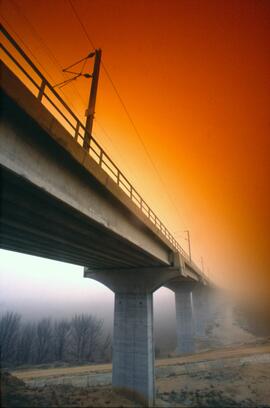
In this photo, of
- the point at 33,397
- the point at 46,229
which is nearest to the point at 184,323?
the point at 33,397

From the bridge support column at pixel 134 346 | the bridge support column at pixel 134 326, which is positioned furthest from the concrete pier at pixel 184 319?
the bridge support column at pixel 134 346

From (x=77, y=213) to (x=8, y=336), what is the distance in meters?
64.1

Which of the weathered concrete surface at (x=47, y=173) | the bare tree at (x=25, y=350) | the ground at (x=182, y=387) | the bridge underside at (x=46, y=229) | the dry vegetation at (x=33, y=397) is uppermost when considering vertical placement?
the weathered concrete surface at (x=47, y=173)

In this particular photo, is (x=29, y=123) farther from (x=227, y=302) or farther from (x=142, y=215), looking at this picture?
(x=227, y=302)

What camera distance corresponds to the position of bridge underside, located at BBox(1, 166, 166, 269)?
6.88 metres

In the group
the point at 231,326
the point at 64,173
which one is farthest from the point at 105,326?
the point at 64,173

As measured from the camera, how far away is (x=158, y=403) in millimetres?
17062

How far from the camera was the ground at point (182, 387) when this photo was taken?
10212mm

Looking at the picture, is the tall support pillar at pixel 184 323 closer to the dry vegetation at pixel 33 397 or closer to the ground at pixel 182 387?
the ground at pixel 182 387

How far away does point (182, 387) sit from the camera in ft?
67.4

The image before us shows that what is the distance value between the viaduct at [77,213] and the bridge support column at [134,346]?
0.22 ft

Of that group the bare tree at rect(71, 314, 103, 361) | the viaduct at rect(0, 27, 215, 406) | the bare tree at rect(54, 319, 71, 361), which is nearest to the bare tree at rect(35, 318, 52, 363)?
the bare tree at rect(54, 319, 71, 361)

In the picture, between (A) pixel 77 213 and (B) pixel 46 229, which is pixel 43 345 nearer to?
(B) pixel 46 229

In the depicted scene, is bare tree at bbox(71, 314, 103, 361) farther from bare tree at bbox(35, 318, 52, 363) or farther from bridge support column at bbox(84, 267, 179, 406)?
bridge support column at bbox(84, 267, 179, 406)
